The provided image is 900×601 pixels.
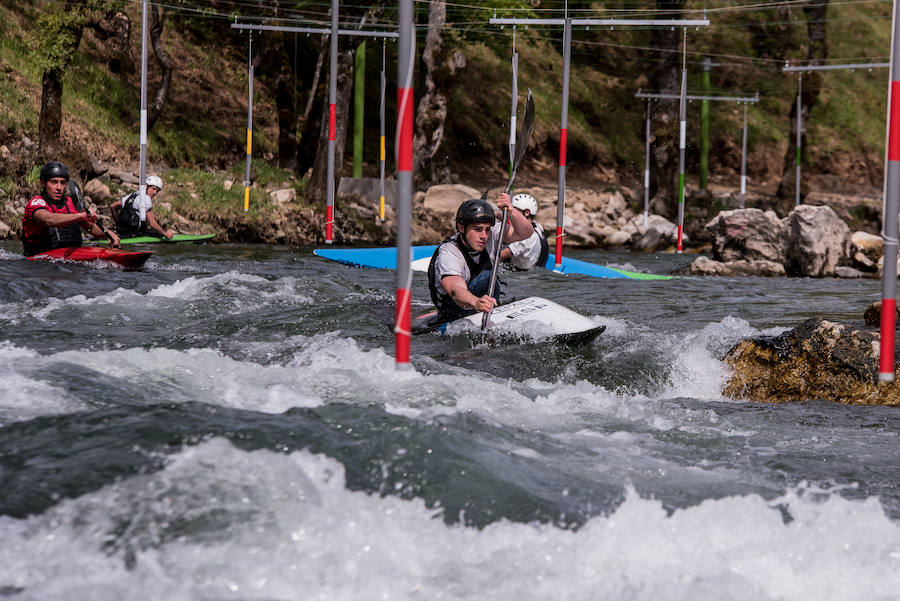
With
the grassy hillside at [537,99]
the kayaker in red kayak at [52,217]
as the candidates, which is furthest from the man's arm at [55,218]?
the grassy hillside at [537,99]

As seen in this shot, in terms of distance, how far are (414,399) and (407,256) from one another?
0.69m

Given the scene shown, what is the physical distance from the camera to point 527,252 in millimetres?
9352

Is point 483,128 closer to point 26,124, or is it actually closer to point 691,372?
point 26,124

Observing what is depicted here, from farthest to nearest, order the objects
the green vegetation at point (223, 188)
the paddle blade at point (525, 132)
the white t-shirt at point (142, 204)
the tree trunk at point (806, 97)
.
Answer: the tree trunk at point (806, 97)
the green vegetation at point (223, 188)
the white t-shirt at point (142, 204)
the paddle blade at point (525, 132)

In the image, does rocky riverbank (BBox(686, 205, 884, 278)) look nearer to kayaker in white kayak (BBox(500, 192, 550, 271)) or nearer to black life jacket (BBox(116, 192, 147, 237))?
kayaker in white kayak (BBox(500, 192, 550, 271))

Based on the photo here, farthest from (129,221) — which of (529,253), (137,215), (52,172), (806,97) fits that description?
(806,97)

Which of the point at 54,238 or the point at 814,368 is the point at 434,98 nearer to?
the point at 54,238

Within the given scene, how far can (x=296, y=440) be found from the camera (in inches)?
151

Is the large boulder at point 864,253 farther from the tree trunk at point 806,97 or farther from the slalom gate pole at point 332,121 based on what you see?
the tree trunk at point 806,97

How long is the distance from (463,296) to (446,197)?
16.7 m

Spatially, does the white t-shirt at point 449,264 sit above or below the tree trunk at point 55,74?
below

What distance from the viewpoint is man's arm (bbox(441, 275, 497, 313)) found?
22.2 feet

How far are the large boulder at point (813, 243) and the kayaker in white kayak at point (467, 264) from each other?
32.7 ft

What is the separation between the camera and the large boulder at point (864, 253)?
16.8 m
